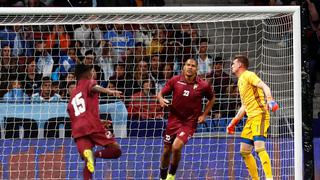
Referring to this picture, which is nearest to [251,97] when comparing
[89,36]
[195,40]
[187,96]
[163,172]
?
[187,96]

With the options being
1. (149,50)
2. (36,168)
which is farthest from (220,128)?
(36,168)

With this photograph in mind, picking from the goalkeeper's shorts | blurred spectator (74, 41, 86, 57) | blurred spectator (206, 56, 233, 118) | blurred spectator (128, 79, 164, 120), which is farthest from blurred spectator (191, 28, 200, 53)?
the goalkeeper's shorts

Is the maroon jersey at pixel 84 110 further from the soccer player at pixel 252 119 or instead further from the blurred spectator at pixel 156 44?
the blurred spectator at pixel 156 44

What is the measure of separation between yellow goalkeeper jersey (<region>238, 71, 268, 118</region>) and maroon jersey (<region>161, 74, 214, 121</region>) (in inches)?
29.5

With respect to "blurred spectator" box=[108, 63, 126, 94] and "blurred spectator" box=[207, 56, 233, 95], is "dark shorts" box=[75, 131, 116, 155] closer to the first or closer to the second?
"blurred spectator" box=[108, 63, 126, 94]

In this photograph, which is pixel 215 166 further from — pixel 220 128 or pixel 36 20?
pixel 36 20

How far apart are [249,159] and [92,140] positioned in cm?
202

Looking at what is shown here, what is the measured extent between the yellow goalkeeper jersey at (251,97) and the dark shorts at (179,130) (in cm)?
93

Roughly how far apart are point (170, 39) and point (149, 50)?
16.8 inches

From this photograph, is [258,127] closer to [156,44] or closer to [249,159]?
[249,159]

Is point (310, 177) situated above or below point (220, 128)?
below

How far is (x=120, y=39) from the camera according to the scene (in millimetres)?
13844

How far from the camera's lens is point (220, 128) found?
1311cm

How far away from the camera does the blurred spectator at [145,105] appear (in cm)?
1309
